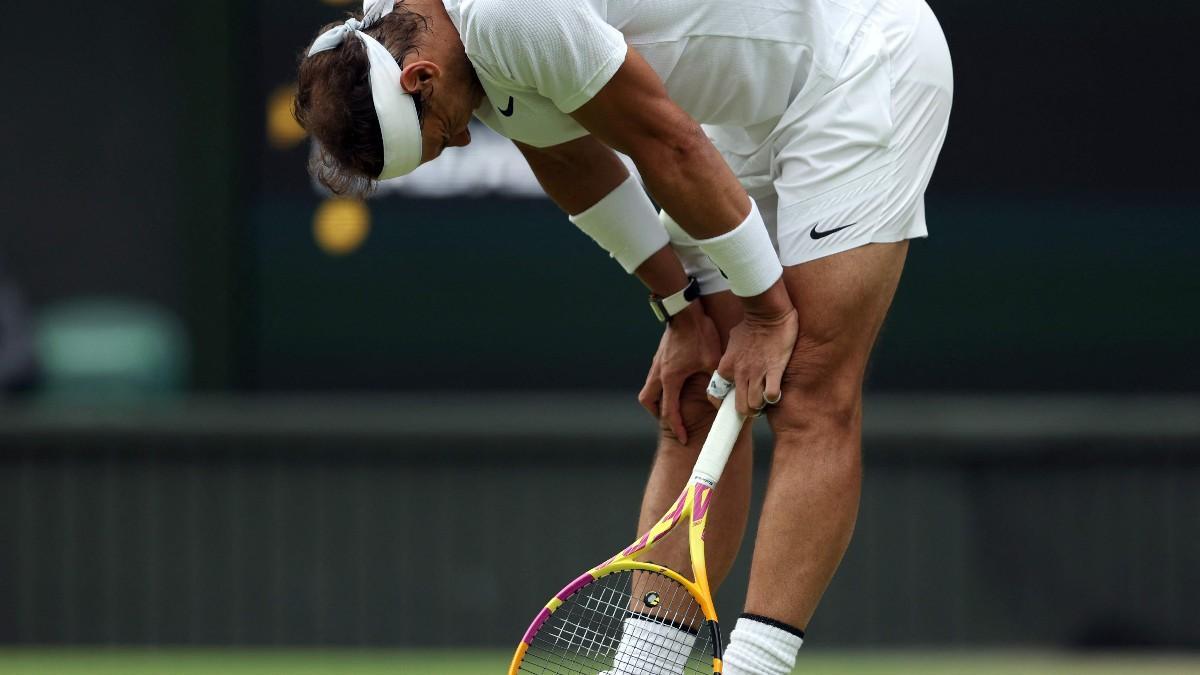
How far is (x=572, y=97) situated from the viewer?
3.02m

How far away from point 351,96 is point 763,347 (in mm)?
831

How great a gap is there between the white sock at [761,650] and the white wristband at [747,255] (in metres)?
0.58

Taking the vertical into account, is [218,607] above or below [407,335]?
below

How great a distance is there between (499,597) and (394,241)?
4.42ft

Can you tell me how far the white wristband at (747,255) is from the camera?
3137 millimetres

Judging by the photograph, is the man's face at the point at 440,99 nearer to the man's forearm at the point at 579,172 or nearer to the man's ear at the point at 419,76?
the man's ear at the point at 419,76

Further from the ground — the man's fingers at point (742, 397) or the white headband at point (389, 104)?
the white headband at point (389, 104)

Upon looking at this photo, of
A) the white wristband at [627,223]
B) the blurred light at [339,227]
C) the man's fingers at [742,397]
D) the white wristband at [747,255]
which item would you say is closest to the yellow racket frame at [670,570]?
the man's fingers at [742,397]

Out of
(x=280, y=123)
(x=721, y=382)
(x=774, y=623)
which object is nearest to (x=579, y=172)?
(x=721, y=382)

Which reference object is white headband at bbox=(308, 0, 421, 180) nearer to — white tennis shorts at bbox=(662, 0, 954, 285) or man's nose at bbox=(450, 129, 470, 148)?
man's nose at bbox=(450, 129, 470, 148)

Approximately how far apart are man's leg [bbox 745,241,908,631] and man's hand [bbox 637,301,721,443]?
0.34 meters

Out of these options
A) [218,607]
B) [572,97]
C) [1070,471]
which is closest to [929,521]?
[1070,471]

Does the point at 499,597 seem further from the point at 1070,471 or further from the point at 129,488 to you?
the point at 1070,471

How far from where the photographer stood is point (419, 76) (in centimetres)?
309
